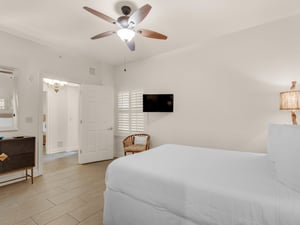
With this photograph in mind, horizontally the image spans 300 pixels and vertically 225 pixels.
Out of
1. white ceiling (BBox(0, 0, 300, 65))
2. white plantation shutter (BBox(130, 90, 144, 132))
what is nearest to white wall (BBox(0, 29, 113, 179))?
white ceiling (BBox(0, 0, 300, 65))

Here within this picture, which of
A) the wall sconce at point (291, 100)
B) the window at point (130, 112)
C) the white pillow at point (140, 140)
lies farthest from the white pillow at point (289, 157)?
the window at point (130, 112)

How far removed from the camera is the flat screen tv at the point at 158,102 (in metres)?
3.80

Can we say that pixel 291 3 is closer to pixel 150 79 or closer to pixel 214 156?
pixel 214 156

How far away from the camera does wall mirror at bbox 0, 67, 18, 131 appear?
9.63 ft

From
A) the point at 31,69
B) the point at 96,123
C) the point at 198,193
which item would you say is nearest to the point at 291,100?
the point at 198,193

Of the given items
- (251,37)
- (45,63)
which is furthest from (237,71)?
(45,63)

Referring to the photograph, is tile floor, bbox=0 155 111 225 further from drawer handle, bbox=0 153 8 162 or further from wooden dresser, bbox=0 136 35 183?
drawer handle, bbox=0 153 8 162

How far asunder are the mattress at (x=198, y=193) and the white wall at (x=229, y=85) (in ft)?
4.01

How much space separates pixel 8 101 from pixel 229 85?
413 cm

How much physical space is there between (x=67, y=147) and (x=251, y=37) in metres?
5.92

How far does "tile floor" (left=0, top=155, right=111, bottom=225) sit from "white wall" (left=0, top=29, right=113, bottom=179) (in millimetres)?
874

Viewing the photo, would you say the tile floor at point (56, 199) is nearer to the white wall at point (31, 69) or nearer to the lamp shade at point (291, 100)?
the white wall at point (31, 69)

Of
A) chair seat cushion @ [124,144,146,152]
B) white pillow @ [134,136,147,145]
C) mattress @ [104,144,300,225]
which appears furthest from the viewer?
white pillow @ [134,136,147,145]

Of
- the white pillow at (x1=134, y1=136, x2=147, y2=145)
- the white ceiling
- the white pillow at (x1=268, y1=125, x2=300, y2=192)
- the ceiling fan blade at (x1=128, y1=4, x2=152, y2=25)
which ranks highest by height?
the white ceiling
